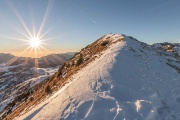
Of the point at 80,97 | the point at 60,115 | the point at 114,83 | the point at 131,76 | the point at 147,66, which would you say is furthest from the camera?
the point at 147,66

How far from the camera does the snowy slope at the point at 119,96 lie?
12.7 metres

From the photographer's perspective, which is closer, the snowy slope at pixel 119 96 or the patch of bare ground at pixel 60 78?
the snowy slope at pixel 119 96

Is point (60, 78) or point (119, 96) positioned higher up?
point (119, 96)

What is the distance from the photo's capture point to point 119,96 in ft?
48.0

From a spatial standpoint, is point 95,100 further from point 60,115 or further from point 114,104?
point 60,115

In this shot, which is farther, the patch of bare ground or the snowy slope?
the patch of bare ground

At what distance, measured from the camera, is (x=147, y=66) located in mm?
20609

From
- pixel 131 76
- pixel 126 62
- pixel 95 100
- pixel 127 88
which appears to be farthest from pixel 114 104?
pixel 126 62

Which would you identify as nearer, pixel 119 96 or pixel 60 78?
pixel 119 96

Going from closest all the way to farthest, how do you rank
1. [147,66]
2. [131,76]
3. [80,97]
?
[80,97] < [131,76] < [147,66]

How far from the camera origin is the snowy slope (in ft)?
41.8

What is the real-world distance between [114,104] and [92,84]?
150 inches

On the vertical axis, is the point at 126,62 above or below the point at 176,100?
above

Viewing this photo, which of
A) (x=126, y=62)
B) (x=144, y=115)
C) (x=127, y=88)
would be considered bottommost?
(x=144, y=115)
